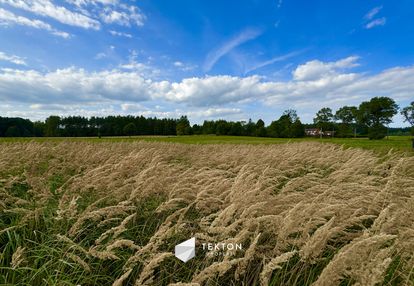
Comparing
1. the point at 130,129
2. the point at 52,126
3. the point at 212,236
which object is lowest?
the point at 212,236

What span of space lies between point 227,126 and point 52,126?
226ft

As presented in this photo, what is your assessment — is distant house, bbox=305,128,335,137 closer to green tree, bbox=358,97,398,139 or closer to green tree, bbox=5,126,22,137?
green tree, bbox=358,97,398,139

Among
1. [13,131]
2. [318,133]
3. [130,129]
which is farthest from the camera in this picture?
[130,129]

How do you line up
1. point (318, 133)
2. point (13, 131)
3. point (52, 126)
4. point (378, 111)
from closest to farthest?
point (13, 131) < point (378, 111) < point (318, 133) < point (52, 126)

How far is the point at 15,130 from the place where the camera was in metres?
70.3

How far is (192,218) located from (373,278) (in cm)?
246

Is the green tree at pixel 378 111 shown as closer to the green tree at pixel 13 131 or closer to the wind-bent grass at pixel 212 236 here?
the wind-bent grass at pixel 212 236

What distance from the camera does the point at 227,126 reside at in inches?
3784

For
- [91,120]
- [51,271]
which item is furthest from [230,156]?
[91,120]

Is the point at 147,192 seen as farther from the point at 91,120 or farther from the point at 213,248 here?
the point at 91,120

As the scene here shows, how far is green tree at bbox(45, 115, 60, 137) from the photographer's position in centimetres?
8950

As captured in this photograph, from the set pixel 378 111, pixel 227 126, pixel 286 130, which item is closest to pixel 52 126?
pixel 227 126

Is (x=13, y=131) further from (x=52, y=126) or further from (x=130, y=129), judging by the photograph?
(x=130, y=129)

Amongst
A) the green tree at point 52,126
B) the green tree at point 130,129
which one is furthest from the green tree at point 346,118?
the green tree at point 52,126
